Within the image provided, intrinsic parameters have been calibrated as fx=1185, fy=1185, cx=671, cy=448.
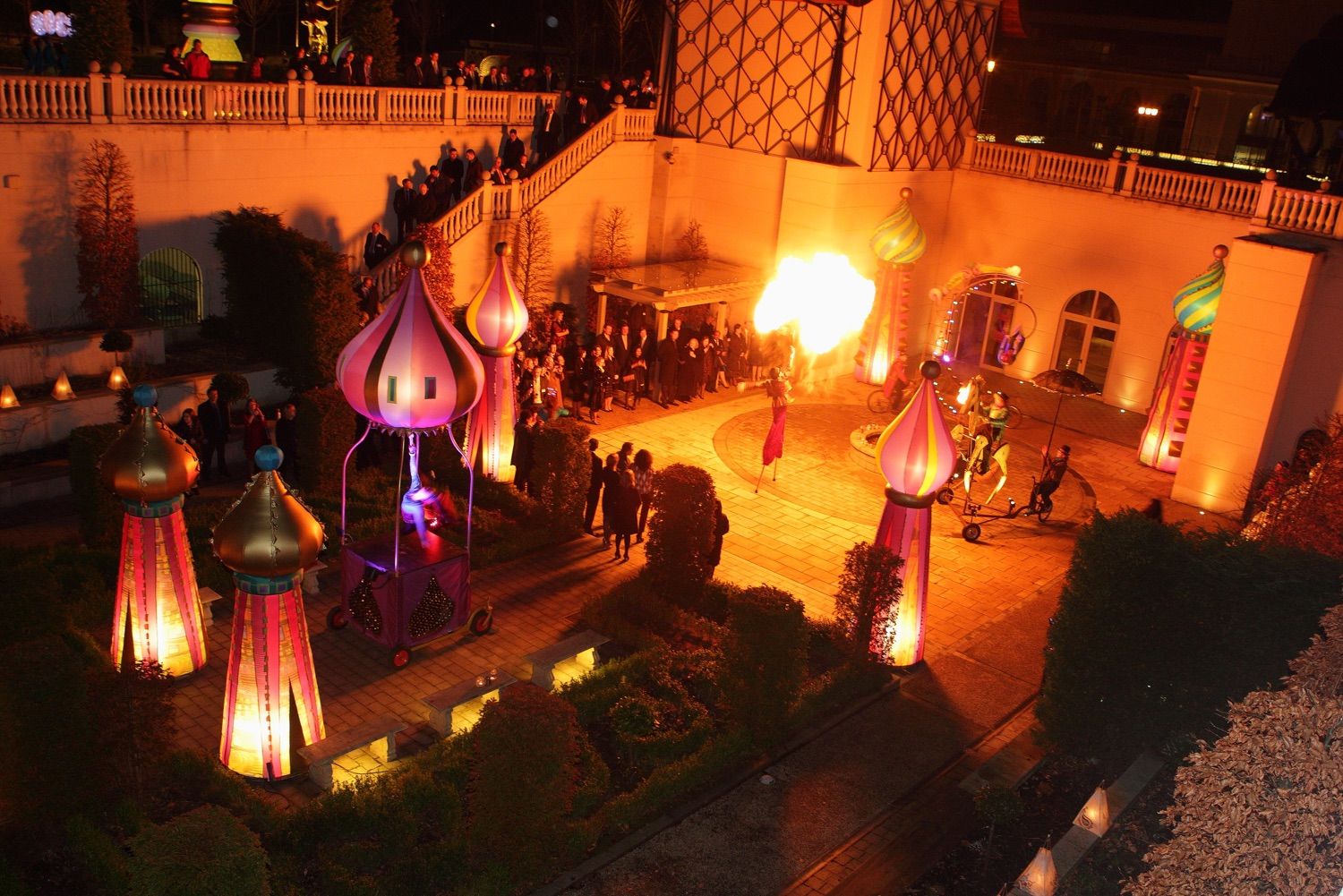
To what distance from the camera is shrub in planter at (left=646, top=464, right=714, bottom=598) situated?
46.6 feet

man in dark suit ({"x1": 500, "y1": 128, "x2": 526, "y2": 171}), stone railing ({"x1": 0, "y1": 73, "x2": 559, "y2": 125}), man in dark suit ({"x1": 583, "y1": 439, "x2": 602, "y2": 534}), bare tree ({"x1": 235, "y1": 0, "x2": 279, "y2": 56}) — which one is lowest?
man in dark suit ({"x1": 583, "y1": 439, "x2": 602, "y2": 534})

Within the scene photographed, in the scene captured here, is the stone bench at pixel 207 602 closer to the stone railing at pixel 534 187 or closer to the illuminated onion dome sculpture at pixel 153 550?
the illuminated onion dome sculpture at pixel 153 550

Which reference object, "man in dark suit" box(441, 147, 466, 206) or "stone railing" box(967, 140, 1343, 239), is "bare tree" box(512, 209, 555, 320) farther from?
"stone railing" box(967, 140, 1343, 239)

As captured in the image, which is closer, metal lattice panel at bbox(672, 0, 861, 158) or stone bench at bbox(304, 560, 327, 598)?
stone bench at bbox(304, 560, 327, 598)

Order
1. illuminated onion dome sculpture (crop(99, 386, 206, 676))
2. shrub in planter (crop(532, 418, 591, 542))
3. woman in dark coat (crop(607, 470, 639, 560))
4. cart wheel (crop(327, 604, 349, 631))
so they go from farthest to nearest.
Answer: shrub in planter (crop(532, 418, 591, 542)) < woman in dark coat (crop(607, 470, 639, 560)) < cart wheel (crop(327, 604, 349, 631)) < illuminated onion dome sculpture (crop(99, 386, 206, 676))

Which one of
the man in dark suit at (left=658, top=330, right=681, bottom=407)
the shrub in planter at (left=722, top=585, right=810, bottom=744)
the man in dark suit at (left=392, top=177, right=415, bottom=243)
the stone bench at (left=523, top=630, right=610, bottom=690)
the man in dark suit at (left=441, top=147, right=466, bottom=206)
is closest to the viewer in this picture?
the shrub in planter at (left=722, top=585, right=810, bottom=744)

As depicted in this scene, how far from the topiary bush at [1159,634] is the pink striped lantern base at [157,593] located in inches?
349

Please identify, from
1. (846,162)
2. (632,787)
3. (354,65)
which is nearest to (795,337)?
(846,162)

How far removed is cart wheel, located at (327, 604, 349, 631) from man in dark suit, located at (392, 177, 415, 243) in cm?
1038

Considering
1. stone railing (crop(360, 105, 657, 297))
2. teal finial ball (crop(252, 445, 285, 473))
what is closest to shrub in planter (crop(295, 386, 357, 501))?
stone railing (crop(360, 105, 657, 297))

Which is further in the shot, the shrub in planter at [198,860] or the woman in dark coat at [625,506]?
the woman in dark coat at [625,506]

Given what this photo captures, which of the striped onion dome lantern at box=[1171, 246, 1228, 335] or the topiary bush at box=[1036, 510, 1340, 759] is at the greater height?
the striped onion dome lantern at box=[1171, 246, 1228, 335]

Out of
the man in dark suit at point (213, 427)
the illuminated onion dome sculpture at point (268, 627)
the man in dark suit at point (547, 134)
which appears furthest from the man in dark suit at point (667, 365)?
the illuminated onion dome sculpture at point (268, 627)

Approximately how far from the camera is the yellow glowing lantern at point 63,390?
56.0 ft
